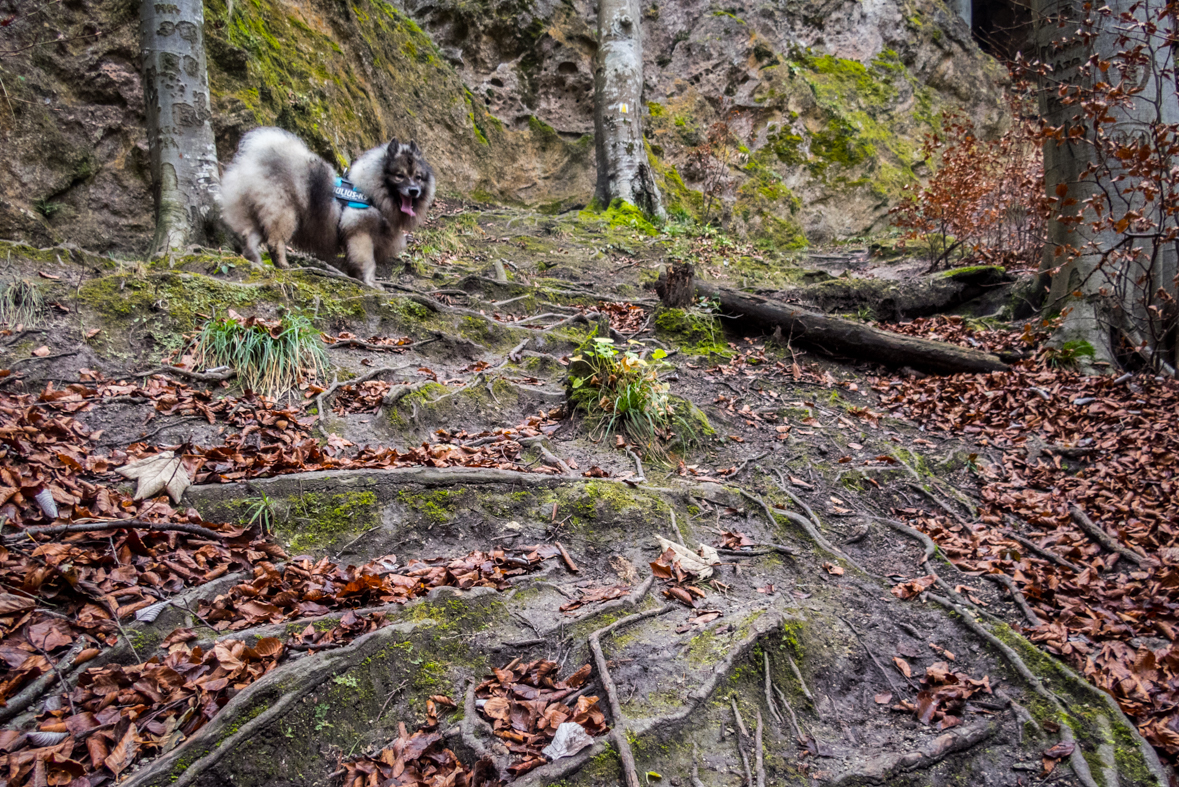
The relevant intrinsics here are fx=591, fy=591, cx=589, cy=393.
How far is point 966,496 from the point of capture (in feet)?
14.4

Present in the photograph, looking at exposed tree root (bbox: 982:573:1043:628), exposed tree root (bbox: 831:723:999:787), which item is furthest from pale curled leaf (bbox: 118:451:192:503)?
exposed tree root (bbox: 982:573:1043:628)

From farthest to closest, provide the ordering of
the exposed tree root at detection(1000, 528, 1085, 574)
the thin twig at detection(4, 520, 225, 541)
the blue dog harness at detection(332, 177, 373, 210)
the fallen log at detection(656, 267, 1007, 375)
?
the blue dog harness at detection(332, 177, 373, 210), the fallen log at detection(656, 267, 1007, 375), the exposed tree root at detection(1000, 528, 1085, 574), the thin twig at detection(4, 520, 225, 541)

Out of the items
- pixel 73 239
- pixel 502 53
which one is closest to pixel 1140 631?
pixel 73 239

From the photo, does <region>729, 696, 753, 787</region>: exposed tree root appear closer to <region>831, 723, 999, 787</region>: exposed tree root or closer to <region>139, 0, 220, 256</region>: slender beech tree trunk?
<region>831, 723, 999, 787</region>: exposed tree root

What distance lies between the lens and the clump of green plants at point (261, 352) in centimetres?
404

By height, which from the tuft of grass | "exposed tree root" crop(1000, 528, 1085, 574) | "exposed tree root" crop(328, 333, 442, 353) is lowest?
"exposed tree root" crop(1000, 528, 1085, 574)

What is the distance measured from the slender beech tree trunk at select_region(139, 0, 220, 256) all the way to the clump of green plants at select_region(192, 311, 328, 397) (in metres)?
1.78

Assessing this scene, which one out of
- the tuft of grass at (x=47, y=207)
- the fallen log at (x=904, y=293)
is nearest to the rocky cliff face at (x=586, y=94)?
the tuft of grass at (x=47, y=207)

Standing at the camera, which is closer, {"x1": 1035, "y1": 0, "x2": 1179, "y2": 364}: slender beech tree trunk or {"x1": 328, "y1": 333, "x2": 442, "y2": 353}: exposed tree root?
{"x1": 328, "y1": 333, "x2": 442, "y2": 353}: exposed tree root

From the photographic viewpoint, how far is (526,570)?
115 inches

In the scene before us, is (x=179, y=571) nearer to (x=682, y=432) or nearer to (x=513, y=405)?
(x=513, y=405)

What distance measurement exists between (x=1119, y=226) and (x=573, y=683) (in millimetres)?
4787

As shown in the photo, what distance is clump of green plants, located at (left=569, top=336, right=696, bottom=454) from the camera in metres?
4.32

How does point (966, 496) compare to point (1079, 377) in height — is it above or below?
below
